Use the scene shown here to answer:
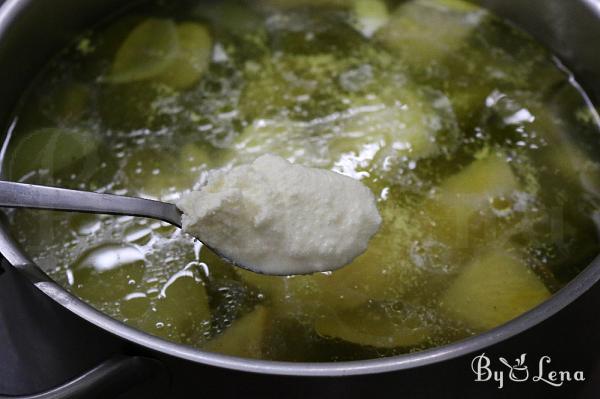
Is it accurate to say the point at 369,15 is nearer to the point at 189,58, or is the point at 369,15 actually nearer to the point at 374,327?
the point at 189,58

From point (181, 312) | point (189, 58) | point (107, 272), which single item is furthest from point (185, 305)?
point (189, 58)

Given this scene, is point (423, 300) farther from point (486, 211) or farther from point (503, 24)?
point (503, 24)

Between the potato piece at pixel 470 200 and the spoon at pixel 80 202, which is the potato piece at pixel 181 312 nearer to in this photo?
the spoon at pixel 80 202

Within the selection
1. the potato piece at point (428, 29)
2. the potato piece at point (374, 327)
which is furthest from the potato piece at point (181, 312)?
the potato piece at point (428, 29)

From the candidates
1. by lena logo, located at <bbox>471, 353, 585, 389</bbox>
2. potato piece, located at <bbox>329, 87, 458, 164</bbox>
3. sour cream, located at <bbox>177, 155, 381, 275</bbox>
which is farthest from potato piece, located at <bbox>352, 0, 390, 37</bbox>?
by lena logo, located at <bbox>471, 353, 585, 389</bbox>

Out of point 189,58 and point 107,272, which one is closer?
point 107,272

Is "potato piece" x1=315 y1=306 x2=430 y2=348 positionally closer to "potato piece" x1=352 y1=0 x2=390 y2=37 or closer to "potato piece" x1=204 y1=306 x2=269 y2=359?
"potato piece" x1=204 y1=306 x2=269 y2=359

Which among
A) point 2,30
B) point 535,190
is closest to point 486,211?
point 535,190
